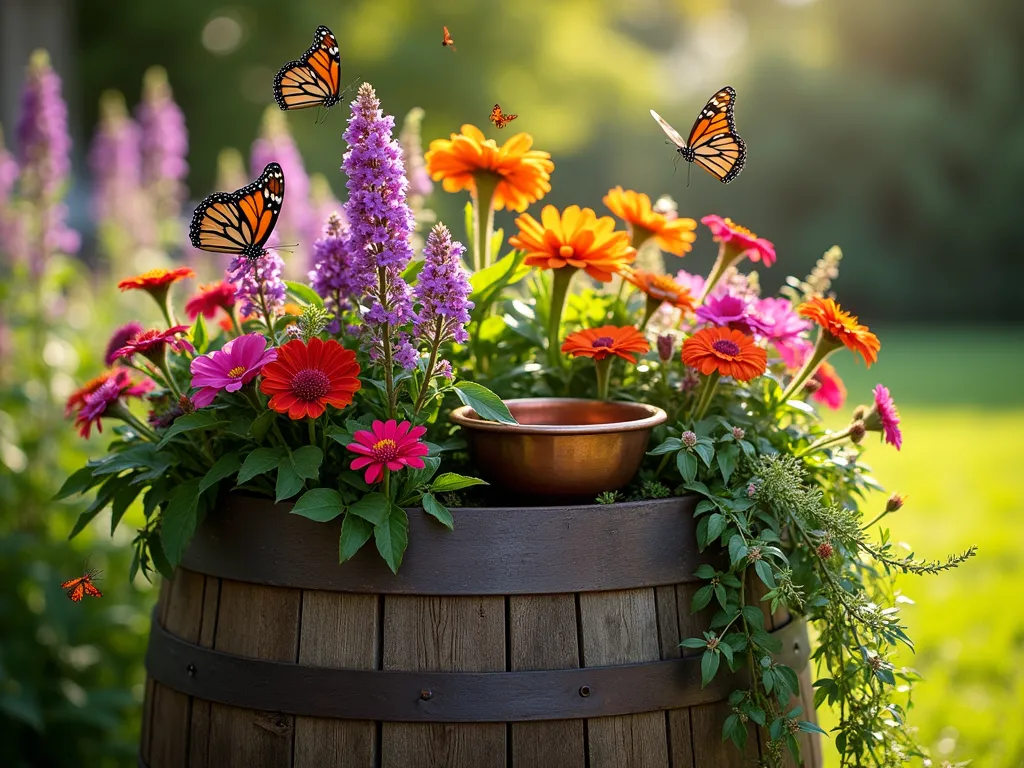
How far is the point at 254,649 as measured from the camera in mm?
1700

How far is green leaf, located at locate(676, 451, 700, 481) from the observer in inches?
68.6

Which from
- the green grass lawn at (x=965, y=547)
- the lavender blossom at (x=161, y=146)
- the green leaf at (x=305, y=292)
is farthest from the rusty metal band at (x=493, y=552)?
the lavender blossom at (x=161, y=146)

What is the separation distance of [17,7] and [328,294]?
8900mm

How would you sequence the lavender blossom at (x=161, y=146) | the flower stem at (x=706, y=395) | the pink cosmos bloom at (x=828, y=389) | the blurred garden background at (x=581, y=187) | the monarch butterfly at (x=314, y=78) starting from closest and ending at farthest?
the monarch butterfly at (x=314, y=78) < the flower stem at (x=706, y=395) < the pink cosmos bloom at (x=828, y=389) < the blurred garden background at (x=581, y=187) < the lavender blossom at (x=161, y=146)

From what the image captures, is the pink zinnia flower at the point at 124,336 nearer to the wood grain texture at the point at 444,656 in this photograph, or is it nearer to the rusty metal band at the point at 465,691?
the rusty metal band at the point at 465,691

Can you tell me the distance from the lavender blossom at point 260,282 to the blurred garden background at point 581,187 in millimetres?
1670

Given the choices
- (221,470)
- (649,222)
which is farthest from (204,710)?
(649,222)

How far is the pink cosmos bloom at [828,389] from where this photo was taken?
223cm

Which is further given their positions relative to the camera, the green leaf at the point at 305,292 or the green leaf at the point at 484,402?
the green leaf at the point at 305,292

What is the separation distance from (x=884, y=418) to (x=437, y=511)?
872mm

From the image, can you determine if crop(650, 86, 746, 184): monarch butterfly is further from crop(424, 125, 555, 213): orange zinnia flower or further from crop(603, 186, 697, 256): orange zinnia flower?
crop(424, 125, 555, 213): orange zinnia flower

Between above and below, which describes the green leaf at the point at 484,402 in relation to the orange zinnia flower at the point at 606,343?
below

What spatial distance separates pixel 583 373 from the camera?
7.07ft

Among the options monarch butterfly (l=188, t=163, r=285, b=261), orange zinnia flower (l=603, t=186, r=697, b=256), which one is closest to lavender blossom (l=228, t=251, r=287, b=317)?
monarch butterfly (l=188, t=163, r=285, b=261)
